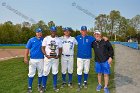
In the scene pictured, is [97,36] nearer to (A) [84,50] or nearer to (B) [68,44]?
(A) [84,50]

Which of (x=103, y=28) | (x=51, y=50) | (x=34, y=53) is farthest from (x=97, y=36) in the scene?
(x=103, y=28)

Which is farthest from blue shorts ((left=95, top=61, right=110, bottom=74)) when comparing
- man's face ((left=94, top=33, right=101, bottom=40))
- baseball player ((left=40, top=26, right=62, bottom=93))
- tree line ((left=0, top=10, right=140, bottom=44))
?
tree line ((left=0, top=10, right=140, bottom=44))

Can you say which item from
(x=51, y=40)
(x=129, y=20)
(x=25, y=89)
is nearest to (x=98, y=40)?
(x=51, y=40)

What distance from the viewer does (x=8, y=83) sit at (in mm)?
10969

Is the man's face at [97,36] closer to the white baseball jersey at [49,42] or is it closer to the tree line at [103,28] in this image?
the white baseball jersey at [49,42]

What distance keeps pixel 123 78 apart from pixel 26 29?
49.7 metres

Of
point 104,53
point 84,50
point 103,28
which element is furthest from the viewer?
point 103,28

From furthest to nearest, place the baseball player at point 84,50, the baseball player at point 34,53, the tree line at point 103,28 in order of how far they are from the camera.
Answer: the tree line at point 103,28
the baseball player at point 84,50
the baseball player at point 34,53

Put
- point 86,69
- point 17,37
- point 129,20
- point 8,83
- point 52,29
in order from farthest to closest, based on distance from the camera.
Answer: point 129,20 < point 17,37 < point 8,83 < point 86,69 < point 52,29

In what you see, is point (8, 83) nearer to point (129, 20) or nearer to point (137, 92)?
point (137, 92)

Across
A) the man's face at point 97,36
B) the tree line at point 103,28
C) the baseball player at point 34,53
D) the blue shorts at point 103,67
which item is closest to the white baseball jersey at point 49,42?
the baseball player at point 34,53

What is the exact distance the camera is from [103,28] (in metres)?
80.6

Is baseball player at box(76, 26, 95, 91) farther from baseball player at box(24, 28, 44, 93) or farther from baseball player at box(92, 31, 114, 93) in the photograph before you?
baseball player at box(24, 28, 44, 93)

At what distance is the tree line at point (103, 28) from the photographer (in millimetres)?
58562
